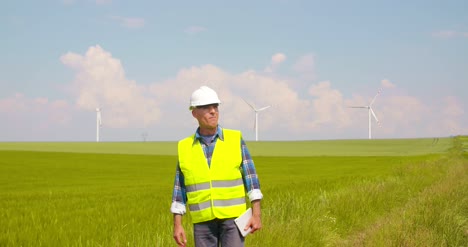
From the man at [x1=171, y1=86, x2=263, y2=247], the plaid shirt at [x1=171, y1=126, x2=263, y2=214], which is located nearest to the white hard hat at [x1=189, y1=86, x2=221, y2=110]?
the man at [x1=171, y1=86, x2=263, y2=247]

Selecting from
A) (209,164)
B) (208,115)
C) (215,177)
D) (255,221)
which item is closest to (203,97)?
(208,115)

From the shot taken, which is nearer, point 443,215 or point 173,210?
point 173,210

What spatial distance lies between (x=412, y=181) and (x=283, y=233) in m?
9.62

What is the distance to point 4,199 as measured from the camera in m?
16.5

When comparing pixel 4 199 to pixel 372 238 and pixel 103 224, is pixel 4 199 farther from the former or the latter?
pixel 372 238

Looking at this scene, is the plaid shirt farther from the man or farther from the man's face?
the man's face

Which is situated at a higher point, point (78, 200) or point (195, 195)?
point (195, 195)

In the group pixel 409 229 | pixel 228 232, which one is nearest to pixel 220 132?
pixel 228 232

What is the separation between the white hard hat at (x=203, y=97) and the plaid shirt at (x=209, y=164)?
273mm

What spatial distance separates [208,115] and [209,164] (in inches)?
16.5

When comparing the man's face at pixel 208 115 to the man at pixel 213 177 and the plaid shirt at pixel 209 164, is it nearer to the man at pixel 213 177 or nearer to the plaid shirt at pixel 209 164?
the man at pixel 213 177

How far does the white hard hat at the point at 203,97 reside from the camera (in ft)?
13.7

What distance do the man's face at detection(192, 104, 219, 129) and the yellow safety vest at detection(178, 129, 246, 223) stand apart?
7.6 inches

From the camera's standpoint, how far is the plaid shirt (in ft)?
14.2
